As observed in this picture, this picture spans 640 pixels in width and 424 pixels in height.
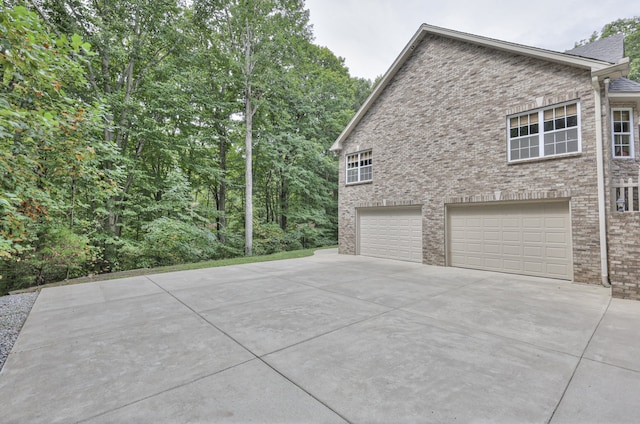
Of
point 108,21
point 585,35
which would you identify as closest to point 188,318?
point 108,21

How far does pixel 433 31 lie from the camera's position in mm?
9312

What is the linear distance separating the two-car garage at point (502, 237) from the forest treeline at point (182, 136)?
25.1ft

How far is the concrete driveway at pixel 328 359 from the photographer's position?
2.09m

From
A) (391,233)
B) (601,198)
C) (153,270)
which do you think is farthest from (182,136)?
(601,198)

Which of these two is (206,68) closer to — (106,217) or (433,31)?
(106,217)

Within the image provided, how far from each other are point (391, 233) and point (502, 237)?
3770 millimetres

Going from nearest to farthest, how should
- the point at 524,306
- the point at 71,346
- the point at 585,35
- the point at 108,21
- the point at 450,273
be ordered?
the point at 71,346
the point at 524,306
the point at 450,273
the point at 108,21
the point at 585,35

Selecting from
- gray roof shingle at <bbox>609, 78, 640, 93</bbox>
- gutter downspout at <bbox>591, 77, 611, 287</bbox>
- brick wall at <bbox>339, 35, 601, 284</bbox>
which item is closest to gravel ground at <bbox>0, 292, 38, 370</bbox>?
brick wall at <bbox>339, 35, 601, 284</bbox>

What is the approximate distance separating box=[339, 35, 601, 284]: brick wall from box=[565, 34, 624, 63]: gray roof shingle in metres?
1.39

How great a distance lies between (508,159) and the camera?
7.60 meters

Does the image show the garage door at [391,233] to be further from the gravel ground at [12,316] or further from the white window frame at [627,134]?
the gravel ground at [12,316]

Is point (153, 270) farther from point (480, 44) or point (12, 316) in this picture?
point (480, 44)

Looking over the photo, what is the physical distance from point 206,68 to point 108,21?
425cm

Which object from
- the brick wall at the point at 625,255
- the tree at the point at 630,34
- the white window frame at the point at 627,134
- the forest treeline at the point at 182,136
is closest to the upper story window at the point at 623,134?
the white window frame at the point at 627,134
